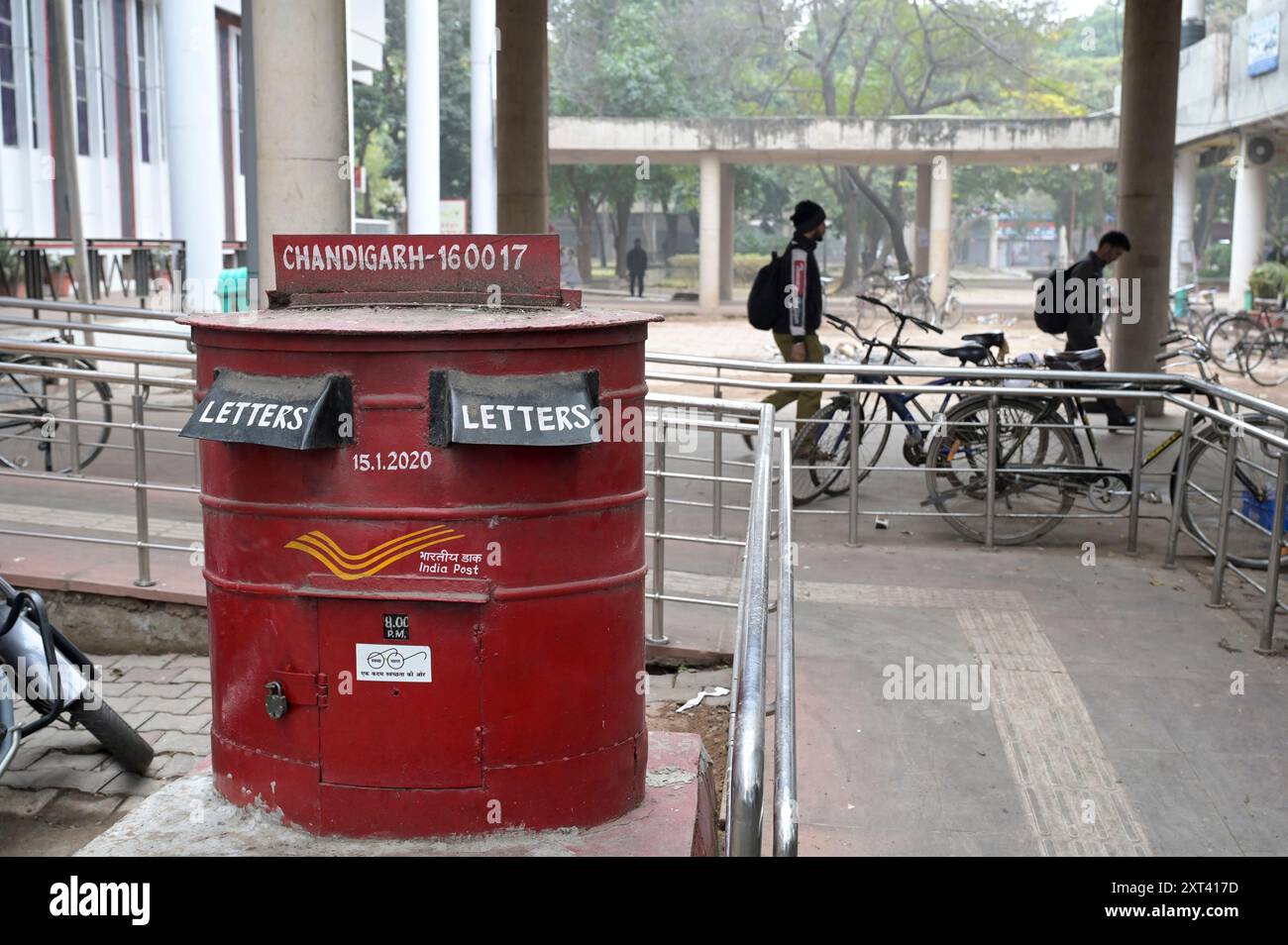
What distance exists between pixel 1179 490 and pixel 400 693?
19.7 ft

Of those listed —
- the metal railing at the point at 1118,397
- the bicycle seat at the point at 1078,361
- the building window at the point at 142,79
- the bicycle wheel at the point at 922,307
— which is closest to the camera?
the metal railing at the point at 1118,397

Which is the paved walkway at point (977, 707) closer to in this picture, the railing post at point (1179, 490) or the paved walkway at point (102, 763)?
the paved walkway at point (102, 763)

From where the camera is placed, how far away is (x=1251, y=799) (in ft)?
16.5

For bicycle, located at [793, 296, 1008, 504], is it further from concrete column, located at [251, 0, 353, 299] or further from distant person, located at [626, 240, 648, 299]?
distant person, located at [626, 240, 648, 299]

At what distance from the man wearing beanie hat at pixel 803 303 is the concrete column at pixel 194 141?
419 inches

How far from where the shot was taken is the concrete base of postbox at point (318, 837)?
356 centimetres

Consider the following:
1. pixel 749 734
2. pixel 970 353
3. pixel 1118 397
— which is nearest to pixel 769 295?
pixel 970 353

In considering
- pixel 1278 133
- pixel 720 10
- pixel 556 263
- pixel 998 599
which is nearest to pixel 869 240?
pixel 720 10

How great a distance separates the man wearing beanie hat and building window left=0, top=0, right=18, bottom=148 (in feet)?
46.4

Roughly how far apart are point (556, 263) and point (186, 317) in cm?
100

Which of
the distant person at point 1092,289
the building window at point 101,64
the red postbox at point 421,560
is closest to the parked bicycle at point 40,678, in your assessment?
the red postbox at point 421,560

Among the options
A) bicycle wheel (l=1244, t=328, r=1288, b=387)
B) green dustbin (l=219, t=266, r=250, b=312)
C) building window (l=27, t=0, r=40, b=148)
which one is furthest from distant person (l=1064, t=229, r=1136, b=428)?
building window (l=27, t=0, r=40, b=148)

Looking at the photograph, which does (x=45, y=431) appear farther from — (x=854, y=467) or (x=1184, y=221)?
(x=1184, y=221)
